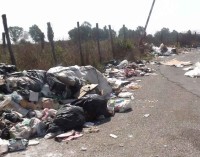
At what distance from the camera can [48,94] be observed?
7.16 m

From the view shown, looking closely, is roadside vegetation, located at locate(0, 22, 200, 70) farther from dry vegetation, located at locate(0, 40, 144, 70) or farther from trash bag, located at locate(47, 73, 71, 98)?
trash bag, located at locate(47, 73, 71, 98)

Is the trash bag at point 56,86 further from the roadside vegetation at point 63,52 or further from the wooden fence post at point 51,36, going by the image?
the wooden fence post at point 51,36

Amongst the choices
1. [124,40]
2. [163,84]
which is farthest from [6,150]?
[124,40]

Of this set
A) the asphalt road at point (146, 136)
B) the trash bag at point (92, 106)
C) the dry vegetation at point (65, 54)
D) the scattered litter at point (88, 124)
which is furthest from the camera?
the dry vegetation at point (65, 54)

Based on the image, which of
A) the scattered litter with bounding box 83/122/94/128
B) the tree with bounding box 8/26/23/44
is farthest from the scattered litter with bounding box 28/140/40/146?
the tree with bounding box 8/26/23/44

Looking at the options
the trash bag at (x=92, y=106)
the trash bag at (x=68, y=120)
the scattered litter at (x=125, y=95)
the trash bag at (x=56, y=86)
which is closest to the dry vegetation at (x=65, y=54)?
the trash bag at (x=56, y=86)

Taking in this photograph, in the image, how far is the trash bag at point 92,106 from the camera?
6.11 metres

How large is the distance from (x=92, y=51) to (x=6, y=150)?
8796 millimetres

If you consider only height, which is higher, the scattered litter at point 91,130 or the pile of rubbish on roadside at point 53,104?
the pile of rubbish on roadside at point 53,104

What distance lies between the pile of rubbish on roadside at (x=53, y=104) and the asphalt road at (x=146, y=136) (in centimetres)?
25

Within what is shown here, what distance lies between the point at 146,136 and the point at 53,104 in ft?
7.84

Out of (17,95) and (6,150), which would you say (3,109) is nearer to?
(17,95)

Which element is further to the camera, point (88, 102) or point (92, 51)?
point (92, 51)

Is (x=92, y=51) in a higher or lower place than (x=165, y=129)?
higher
